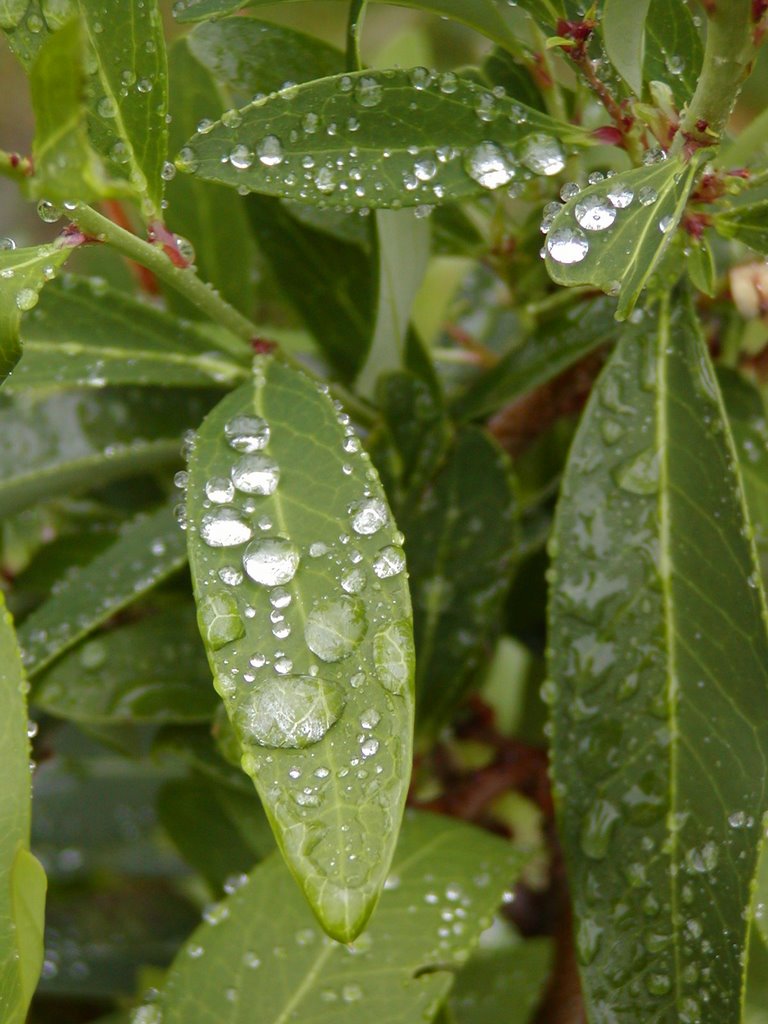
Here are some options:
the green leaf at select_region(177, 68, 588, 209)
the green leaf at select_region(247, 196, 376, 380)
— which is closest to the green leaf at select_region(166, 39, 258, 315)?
the green leaf at select_region(247, 196, 376, 380)

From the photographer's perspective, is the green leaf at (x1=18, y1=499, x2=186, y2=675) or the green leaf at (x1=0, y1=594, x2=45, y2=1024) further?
the green leaf at (x1=18, y1=499, x2=186, y2=675)

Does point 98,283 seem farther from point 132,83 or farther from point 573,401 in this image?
point 573,401

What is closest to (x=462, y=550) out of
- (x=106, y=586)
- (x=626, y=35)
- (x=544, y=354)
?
(x=544, y=354)

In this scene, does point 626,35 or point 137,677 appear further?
point 137,677

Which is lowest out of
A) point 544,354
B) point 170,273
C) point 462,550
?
point 462,550

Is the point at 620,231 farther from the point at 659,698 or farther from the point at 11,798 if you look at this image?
the point at 11,798

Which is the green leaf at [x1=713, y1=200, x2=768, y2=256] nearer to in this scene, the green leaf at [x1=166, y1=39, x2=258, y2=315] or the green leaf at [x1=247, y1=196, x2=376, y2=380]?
the green leaf at [x1=247, y1=196, x2=376, y2=380]

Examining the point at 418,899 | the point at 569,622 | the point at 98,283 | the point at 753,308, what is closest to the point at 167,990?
the point at 418,899

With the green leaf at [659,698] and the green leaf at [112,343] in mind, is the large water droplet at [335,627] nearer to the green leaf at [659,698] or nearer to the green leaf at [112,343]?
the green leaf at [659,698]
